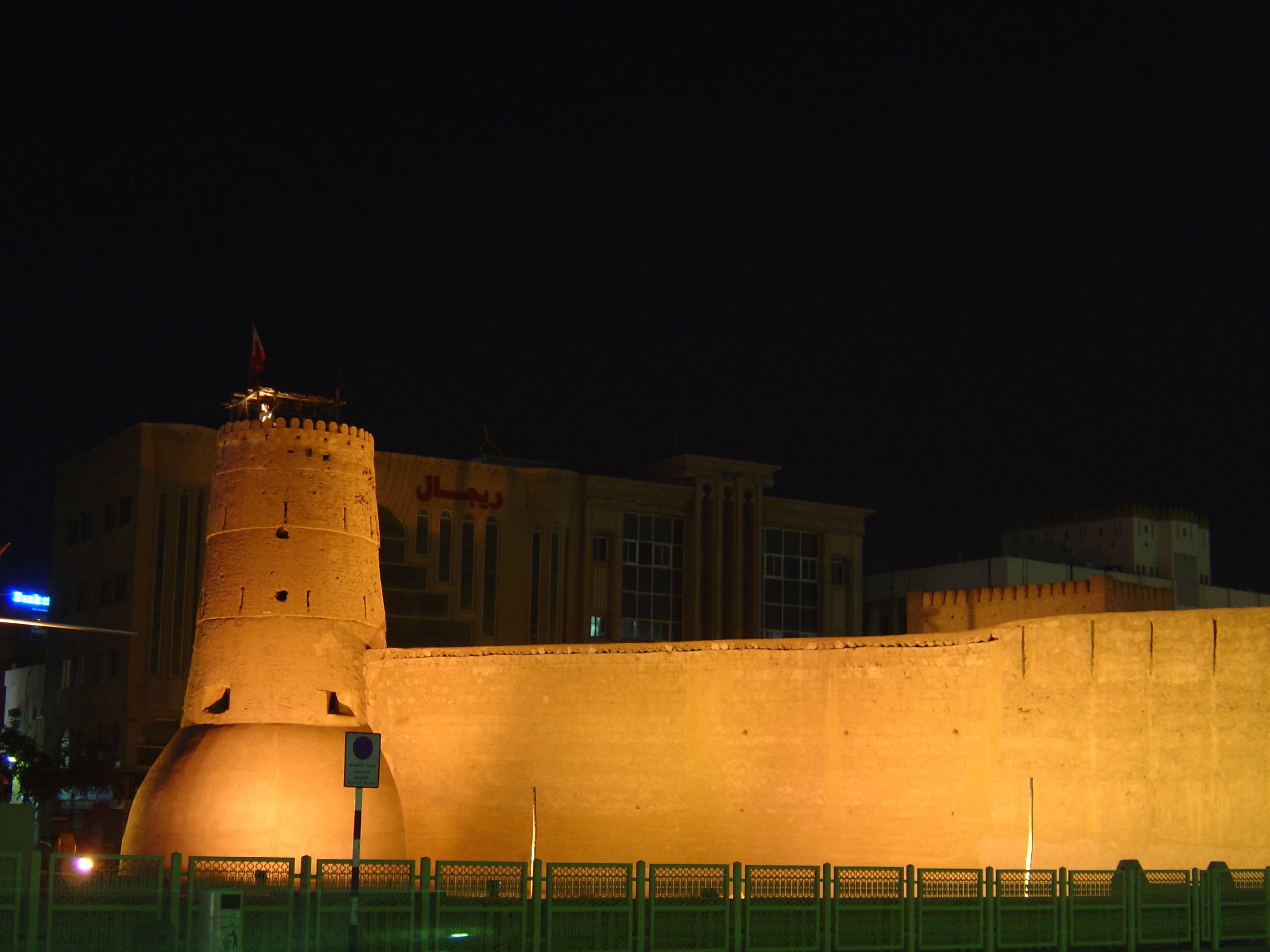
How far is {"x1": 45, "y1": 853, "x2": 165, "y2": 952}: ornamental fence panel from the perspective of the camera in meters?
13.0

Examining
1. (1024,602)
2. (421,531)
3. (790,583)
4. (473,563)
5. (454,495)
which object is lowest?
(1024,602)

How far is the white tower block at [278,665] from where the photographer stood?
22516 millimetres

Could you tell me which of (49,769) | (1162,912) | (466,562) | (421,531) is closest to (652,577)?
(466,562)

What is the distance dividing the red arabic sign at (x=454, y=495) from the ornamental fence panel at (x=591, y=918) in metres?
31.4

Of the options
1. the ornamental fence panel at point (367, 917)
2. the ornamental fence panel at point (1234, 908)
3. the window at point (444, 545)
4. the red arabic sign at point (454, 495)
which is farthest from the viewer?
the window at point (444, 545)

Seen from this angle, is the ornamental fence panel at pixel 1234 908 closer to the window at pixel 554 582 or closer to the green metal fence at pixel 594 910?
the green metal fence at pixel 594 910

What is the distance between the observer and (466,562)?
46.0 meters

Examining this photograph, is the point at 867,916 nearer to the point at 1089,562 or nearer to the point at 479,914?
the point at 479,914

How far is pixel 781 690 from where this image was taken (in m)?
22.0

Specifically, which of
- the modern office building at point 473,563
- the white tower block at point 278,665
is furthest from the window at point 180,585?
the white tower block at point 278,665

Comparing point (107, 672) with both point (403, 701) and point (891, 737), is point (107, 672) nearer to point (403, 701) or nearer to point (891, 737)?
point (403, 701)

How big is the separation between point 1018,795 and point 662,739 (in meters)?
5.16

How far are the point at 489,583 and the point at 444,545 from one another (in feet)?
6.15

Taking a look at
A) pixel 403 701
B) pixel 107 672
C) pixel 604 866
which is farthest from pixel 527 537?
pixel 604 866
